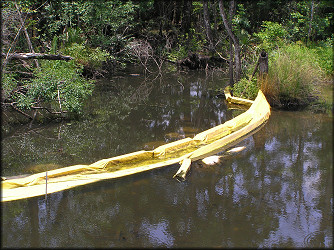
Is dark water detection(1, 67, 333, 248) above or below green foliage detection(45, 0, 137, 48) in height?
below

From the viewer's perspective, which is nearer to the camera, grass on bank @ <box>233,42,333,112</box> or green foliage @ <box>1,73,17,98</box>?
green foliage @ <box>1,73,17,98</box>

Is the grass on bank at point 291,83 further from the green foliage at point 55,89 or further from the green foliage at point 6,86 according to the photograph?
the green foliage at point 6,86

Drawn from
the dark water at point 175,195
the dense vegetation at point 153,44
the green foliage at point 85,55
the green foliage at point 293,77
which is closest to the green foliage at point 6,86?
the dense vegetation at point 153,44

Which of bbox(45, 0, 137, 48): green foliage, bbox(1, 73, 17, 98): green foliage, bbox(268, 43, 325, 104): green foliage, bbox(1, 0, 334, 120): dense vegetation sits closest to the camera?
bbox(1, 73, 17, 98): green foliage

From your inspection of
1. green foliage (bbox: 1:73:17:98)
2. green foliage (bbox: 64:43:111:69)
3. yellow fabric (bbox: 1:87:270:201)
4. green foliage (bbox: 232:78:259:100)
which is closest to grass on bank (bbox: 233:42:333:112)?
green foliage (bbox: 232:78:259:100)

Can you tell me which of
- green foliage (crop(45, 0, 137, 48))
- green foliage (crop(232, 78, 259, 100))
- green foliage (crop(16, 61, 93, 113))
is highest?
green foliage (crop(45, 0, 137, 48))

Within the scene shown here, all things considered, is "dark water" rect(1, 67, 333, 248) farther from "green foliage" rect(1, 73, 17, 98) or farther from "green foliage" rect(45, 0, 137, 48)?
"green foliage" rect(45, 0, 137, 48)

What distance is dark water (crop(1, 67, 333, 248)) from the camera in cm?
399

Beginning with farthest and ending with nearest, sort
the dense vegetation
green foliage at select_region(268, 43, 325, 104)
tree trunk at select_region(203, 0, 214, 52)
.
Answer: tree trunk at select_region(203, 0, 214, 52)
green foliage at select_region(268, 43, 325, 104)
the dense vegetation

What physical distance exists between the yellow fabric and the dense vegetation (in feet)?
8.73

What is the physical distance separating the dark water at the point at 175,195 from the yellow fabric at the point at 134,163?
0.11m

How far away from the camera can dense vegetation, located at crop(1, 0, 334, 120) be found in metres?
8.52

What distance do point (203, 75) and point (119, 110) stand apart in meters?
6.27

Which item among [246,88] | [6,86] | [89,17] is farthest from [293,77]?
[89,17]
